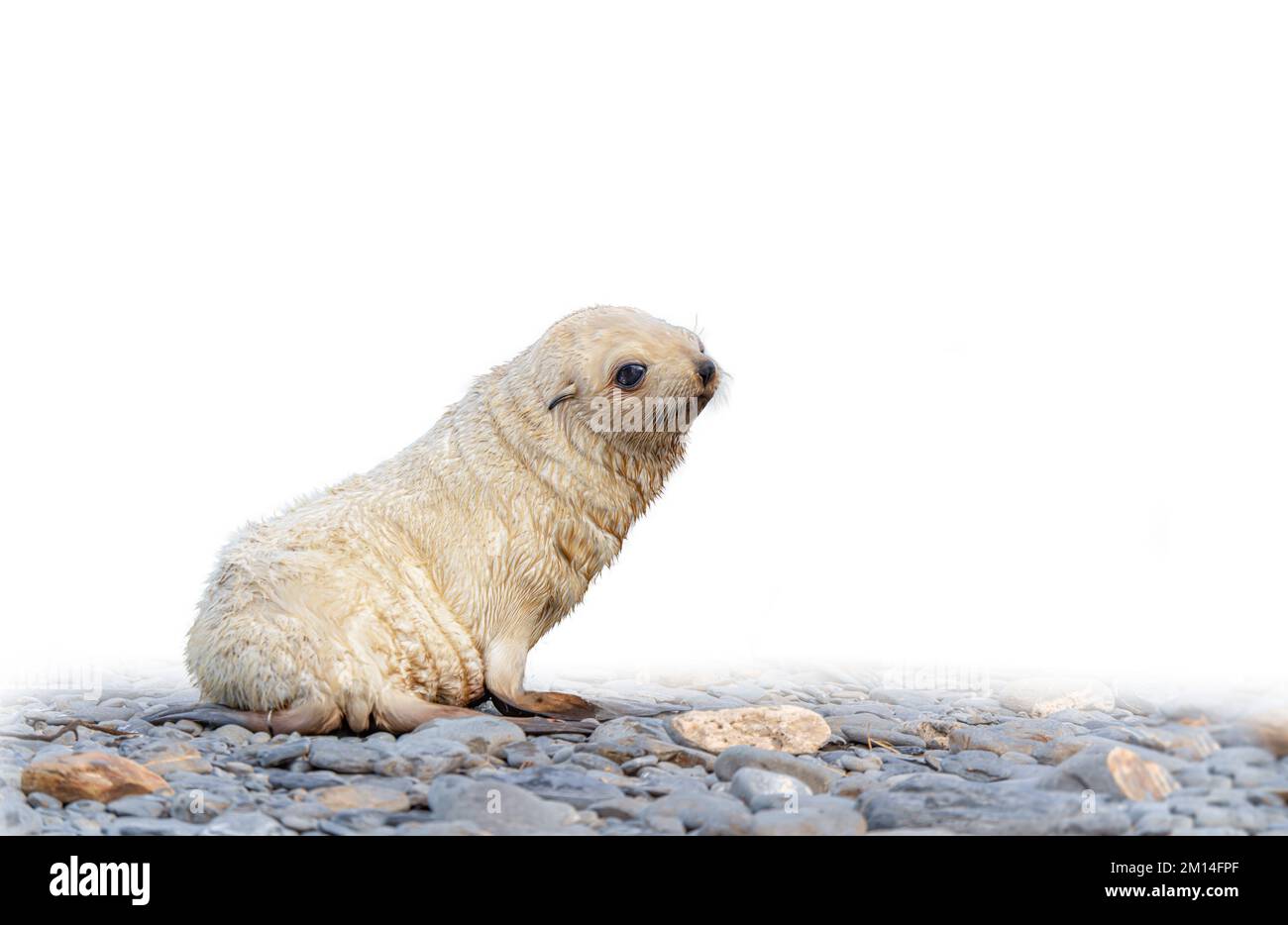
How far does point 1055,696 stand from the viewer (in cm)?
782

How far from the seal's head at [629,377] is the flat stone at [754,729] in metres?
1.64

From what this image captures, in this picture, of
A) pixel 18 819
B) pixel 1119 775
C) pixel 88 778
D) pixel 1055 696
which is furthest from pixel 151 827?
pixel 1055 696

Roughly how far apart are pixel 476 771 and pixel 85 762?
165cm

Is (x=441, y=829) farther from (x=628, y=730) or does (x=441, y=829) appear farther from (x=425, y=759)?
(x=628, y=730)

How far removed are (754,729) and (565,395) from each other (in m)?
2.15

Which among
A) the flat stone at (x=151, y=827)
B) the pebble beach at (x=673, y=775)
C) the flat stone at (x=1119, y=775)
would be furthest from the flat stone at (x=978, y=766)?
the flat stone at (x=151, y=827)

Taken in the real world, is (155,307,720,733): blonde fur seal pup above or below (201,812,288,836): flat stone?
above

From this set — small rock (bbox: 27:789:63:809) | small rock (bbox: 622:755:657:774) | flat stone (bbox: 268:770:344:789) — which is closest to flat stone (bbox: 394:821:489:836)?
flat stone (bbox: 268:770:344:789)

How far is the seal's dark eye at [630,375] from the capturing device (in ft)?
22.4

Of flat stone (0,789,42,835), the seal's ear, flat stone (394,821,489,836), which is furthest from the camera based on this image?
the seal's ear

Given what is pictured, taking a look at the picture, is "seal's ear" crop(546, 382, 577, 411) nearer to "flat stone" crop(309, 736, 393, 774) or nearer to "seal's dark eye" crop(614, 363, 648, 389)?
"seal's dark eye" crop(614, 363, 648, 389)

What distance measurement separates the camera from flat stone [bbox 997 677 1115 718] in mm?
7668

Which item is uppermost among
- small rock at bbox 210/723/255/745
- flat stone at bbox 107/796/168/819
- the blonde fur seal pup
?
the blonde fur seal pup
